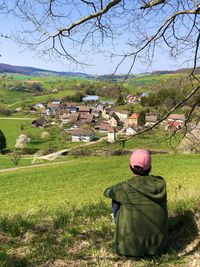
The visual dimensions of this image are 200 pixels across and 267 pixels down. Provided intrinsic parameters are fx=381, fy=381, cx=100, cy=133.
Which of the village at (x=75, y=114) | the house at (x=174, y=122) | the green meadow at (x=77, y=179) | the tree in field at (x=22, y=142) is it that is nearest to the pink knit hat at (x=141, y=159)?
the house at (x=174, y=122)

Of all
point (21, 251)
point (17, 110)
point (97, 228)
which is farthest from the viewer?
point (17, 110)

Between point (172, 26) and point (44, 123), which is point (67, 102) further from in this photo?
point (172, 26)

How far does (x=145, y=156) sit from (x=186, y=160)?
2593 cm

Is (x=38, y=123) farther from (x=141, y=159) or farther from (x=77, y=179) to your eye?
(x=141, y=159)

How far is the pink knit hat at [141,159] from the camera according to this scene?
361 cm

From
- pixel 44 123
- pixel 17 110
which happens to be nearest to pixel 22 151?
pixel 44 123

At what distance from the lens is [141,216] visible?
3.60 metres

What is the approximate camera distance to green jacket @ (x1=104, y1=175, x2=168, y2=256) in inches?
141

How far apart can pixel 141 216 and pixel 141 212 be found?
0.04 metres

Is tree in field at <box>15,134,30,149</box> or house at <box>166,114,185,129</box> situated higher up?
house at <box>166,114,185,129</box>

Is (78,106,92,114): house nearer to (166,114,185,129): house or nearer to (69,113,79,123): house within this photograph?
(69,113,79,123): house

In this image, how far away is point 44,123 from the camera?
92938mm

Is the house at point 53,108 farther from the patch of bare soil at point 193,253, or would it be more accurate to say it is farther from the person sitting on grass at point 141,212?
the person sitting on grass at point 141,212

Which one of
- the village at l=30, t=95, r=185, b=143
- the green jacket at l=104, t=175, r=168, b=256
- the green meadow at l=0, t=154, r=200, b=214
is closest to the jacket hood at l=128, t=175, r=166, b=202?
the green jacket at l=104, t=175, r=168, b=256
